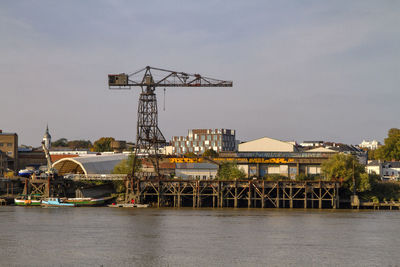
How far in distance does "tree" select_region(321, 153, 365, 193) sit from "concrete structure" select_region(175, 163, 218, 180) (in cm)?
1972

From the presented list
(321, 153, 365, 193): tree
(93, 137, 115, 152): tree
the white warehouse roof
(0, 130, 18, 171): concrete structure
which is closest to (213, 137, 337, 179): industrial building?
(321, 153, 365, 193): tree

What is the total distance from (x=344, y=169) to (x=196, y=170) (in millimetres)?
25766

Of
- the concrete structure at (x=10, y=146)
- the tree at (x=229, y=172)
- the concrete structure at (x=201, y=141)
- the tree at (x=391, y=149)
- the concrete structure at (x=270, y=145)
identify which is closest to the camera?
the tree at (x=229, y=172)

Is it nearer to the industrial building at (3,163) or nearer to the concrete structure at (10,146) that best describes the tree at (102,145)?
the concrete structure at (10,146)

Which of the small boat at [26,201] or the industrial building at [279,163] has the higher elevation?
the industrial building at [279,163]

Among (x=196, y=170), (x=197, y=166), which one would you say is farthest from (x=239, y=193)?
(x=197, y=166)

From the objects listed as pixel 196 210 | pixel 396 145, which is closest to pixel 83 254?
pixel 196 210

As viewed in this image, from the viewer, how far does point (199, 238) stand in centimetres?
5147

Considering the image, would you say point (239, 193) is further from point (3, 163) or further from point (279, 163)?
point (3, 163)

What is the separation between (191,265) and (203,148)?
143 meters

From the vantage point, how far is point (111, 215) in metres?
70.1

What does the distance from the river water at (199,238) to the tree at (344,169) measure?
11581mm

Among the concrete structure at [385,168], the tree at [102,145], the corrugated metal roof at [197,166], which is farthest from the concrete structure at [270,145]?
the tree at [102,145]

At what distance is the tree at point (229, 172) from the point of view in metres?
92.8
